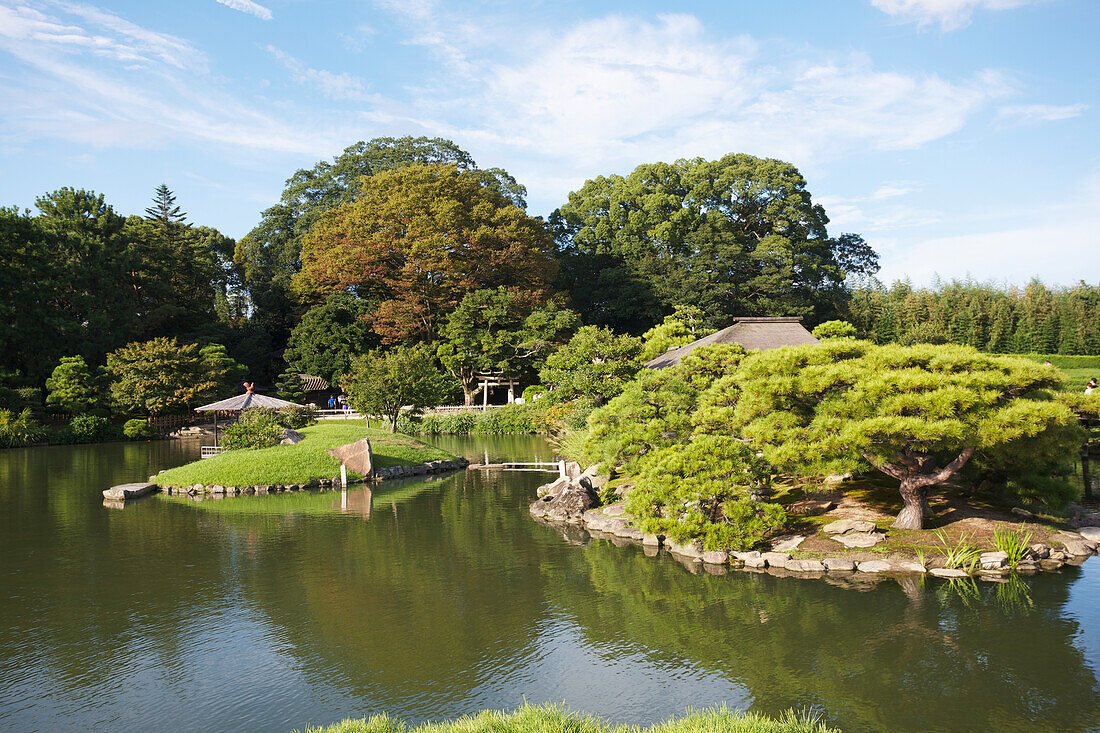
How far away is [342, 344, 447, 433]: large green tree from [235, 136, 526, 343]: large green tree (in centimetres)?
1924

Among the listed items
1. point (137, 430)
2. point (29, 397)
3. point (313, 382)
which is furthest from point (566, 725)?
point (313, 382)

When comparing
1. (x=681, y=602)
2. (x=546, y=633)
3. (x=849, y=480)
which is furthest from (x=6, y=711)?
(x=849, y=480)

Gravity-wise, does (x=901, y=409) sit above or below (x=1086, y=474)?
above

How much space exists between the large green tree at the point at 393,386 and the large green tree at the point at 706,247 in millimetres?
17298

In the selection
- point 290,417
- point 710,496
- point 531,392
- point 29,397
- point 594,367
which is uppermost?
point 594,367

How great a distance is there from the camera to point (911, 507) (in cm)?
1009

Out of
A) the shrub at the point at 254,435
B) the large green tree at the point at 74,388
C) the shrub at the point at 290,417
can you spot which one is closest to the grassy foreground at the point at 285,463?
the shrub at the point at 254,435

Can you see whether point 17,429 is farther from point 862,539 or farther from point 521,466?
point 862,539

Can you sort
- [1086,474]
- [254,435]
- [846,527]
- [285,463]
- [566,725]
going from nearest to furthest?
1. [566,725]
2. [846,527]
3. [1086,474]
4. [285,463]
5. [254,435]

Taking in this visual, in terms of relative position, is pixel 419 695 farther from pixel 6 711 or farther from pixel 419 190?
pixel 419 190

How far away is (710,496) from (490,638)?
3950 mm

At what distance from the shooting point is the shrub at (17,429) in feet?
93.6

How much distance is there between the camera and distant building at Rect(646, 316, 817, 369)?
70.3ft

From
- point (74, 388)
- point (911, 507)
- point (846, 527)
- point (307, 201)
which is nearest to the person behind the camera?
point (911, 507)
